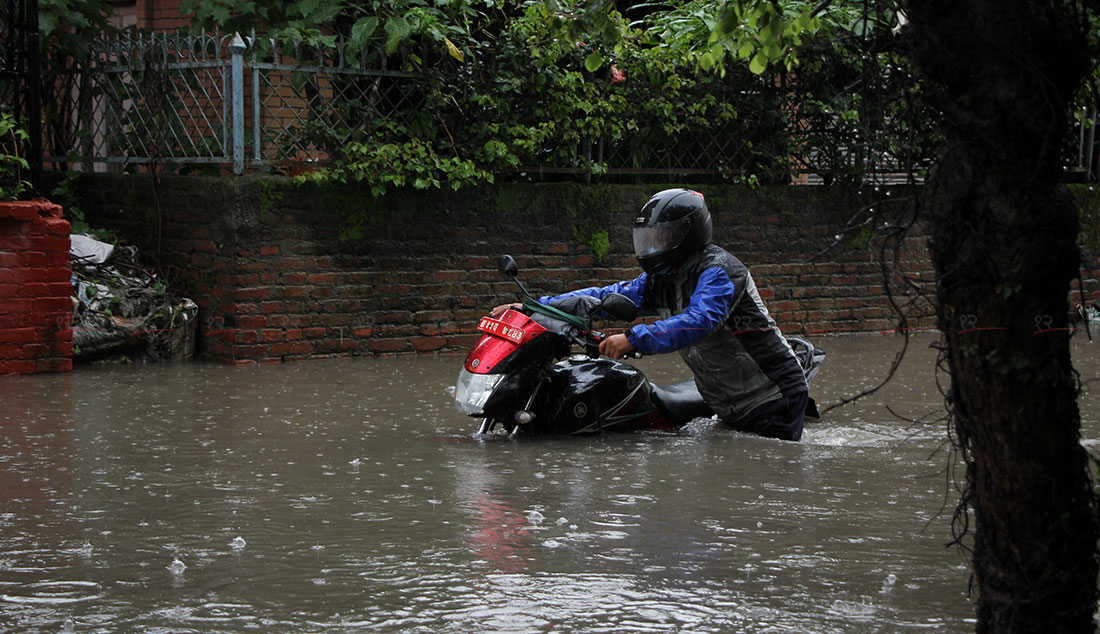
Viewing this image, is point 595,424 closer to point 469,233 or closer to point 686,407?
point 686,407

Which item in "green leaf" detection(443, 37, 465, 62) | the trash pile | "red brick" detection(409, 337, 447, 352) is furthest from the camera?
"red brick" detection(409, 337, 447, 352)

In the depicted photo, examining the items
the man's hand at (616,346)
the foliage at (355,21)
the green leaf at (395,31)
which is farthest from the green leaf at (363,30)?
the man's hand at (616,346)

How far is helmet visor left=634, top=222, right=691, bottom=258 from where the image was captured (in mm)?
7250

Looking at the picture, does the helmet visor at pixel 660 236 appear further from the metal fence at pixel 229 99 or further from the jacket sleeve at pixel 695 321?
the metal fence at pixel 229 99

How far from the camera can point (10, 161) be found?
977 cm

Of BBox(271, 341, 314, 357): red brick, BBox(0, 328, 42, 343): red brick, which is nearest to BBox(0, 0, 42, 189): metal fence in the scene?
BBox(0, 328, 42, 343): red brick

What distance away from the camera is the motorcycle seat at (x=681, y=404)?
7.67 m

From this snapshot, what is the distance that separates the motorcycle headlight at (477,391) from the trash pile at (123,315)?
4349 mm

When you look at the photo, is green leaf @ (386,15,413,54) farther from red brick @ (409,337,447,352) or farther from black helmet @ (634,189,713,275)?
black helmet @ (634,189,713,275)

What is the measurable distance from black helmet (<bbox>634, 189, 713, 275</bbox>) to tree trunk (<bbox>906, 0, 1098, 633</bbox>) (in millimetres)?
3841

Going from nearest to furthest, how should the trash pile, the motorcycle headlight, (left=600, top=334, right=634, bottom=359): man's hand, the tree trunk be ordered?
the tree trunk, (left=600, top=334, right=634, bottom=359): man's hand, the motorcycle headlight, the trash pile

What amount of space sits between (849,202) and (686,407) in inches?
240

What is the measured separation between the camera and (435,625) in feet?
13.3

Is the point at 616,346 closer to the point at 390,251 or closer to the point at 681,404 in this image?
the point at 681,404
